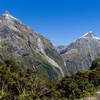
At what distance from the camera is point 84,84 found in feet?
320

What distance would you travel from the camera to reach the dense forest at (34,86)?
220 feet

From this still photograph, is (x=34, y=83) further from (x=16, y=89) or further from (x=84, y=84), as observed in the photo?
(x=84, y=84)

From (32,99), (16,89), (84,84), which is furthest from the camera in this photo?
(84,84)

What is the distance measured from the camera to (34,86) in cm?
8212

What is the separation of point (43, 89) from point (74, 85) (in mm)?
17474

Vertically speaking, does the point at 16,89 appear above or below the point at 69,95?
above

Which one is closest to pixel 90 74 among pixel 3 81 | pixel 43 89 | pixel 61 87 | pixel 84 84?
pixel 84 84

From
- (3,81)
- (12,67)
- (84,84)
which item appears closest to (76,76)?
(84,84)

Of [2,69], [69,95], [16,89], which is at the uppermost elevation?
[2,69]

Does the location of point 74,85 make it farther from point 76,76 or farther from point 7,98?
point 7,98

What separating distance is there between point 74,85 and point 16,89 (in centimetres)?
3183

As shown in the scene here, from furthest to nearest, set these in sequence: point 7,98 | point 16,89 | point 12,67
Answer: point 12,67 < point 16,89 < point 7,98

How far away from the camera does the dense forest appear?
2643 inches

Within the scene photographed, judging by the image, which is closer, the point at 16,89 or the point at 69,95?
the point at 16,89
